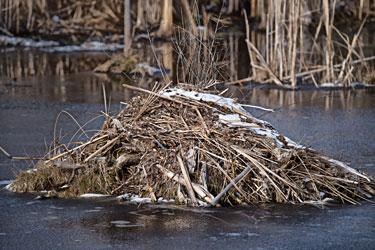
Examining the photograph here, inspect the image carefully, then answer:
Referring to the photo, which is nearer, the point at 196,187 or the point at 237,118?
the point at 196,187

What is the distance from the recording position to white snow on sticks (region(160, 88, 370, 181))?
986 centimetres

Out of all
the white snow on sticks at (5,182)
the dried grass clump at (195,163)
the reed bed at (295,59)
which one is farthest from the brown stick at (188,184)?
the reed bed at (295,59)

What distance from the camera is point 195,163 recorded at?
9.39 m

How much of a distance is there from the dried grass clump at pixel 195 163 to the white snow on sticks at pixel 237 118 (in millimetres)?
12

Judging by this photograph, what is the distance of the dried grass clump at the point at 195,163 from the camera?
9.27 meters

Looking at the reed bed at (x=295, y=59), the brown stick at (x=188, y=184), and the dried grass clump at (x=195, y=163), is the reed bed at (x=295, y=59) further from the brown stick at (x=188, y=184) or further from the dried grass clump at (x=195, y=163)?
the brown stick at (x=188, y=184)

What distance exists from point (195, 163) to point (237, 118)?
35.7 inches

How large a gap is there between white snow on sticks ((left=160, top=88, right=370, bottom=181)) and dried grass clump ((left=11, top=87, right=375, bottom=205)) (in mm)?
12

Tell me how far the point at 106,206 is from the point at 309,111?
8664 mm

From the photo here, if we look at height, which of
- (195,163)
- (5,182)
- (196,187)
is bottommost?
(5,182)

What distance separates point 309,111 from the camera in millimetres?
17062

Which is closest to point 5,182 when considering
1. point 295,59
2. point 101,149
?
point 101,149

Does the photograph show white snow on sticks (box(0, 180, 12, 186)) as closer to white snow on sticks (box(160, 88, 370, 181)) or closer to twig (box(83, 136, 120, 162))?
twig (box(83, 136, 120, 162))

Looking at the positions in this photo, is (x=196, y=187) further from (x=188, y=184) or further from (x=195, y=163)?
(x=195, y=163)
